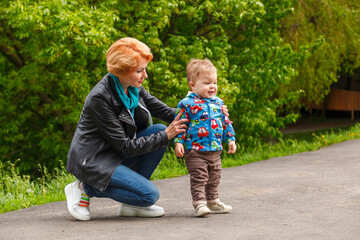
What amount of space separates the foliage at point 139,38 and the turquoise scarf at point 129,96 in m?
3.32

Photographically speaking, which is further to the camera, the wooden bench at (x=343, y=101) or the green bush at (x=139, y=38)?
the wooden bench at (x=343, y=101)

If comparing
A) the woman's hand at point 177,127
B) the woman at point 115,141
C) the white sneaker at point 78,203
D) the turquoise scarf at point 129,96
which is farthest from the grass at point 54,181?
the woman's hand at point 177,127

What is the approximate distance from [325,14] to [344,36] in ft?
2.94

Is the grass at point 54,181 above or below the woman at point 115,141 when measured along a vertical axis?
below

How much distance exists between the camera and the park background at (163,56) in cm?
816

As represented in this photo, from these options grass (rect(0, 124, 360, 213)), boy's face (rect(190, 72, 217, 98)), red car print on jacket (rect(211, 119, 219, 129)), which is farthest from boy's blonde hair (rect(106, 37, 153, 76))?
grass (rect(0, 124, 360, 213))

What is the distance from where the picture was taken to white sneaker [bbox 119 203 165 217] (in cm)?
451

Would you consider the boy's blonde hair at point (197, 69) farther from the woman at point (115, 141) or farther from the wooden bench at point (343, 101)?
the wooden bench at point (343, 101)

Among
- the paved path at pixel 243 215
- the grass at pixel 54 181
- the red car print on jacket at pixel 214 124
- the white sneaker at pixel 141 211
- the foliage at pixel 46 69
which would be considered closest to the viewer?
the paved path at pixel 243 215

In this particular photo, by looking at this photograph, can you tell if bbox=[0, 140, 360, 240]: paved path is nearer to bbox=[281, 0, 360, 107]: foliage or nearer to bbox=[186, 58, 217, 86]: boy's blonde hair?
bbox=[186, 58, 217, 86]: boy's blonde hair

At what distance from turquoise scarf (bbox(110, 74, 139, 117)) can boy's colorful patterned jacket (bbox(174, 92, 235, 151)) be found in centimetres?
39

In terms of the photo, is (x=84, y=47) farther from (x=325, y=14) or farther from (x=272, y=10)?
(x=325, y=14)

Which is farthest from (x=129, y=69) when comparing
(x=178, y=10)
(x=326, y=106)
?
(x=326, y=106)

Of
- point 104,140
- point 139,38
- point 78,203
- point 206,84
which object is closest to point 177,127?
point 206,84
